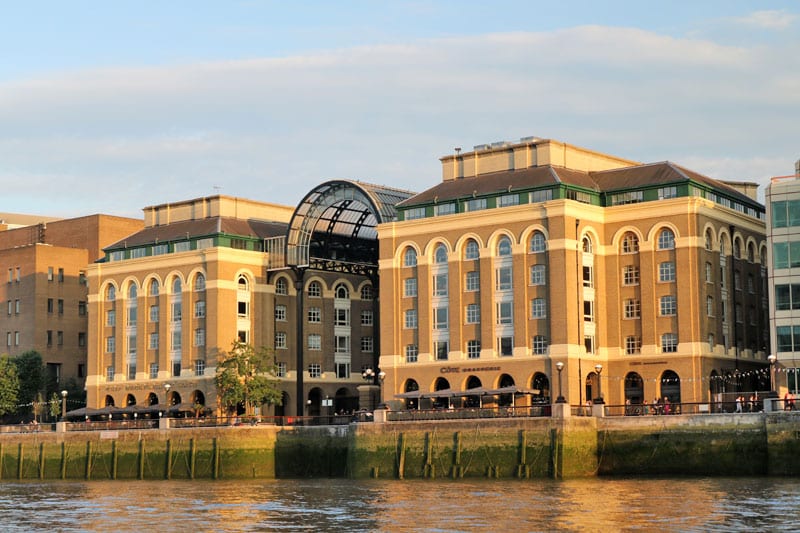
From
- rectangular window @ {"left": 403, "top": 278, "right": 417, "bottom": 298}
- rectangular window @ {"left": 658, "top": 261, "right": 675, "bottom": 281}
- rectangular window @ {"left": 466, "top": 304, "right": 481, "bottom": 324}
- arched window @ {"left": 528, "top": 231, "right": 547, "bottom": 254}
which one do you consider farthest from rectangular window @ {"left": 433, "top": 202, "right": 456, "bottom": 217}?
rectangular window @ {"left": 658, "top": 261, "right": 675, "bottom": 281}

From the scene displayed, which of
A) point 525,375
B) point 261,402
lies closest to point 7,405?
point 261,402

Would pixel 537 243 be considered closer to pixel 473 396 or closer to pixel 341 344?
pixel 473 396

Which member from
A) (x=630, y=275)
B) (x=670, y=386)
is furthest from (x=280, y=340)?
(x=670, y=386)

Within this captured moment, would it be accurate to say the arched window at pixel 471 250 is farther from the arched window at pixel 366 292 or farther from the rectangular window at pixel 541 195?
the arched window at pixel 366 292

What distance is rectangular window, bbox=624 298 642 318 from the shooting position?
381 ft

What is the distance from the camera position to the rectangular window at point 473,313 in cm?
11925

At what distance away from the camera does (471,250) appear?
4742 inches

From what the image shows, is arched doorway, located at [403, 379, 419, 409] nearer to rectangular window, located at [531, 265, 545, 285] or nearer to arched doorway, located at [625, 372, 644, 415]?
rectangular window, located at [531, 265, 545, 285]

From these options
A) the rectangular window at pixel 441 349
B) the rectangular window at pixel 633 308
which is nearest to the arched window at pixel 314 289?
the rectangular window at pixel 441 349

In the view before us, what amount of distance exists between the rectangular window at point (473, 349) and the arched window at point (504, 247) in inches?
294

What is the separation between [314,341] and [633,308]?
38.1 meters

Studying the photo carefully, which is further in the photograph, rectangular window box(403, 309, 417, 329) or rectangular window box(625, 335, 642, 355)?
rectangular window box(403, 309, 417, 329)

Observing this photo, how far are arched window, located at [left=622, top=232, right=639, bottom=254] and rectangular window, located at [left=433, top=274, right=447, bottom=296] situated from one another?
591 inches

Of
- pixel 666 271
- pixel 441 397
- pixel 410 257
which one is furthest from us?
pixel 410 257
